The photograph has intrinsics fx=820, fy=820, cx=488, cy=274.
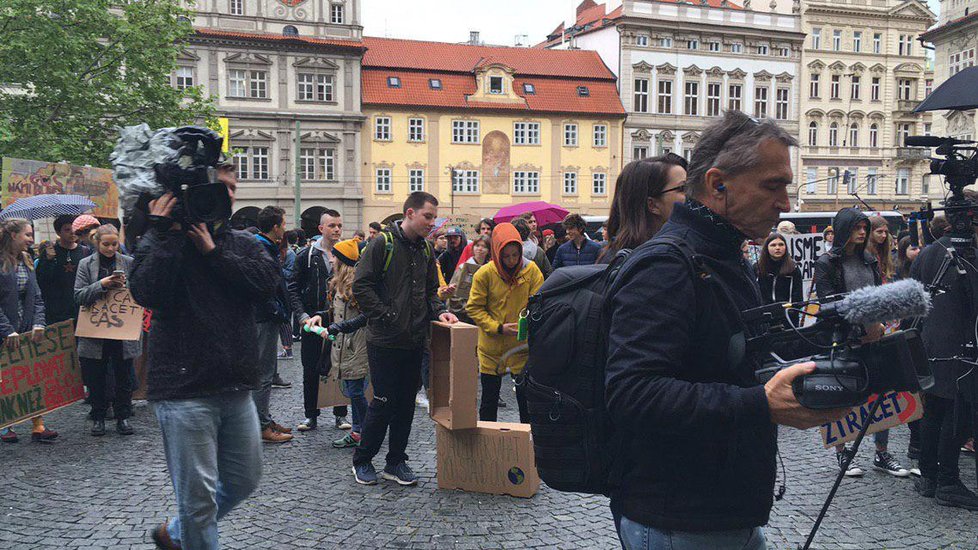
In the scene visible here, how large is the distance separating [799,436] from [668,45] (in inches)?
1814

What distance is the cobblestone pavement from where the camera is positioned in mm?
4857

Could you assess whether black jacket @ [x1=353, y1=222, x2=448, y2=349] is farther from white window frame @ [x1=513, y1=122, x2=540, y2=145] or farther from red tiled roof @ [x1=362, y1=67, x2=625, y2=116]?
white window frame @ [x1=513, y1=122, x2=540, y2=145]

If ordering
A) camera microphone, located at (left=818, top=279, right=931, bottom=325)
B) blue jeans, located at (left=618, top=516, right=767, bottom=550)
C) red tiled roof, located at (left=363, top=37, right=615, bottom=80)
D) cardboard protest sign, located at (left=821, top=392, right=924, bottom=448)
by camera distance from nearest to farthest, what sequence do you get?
1. camera microphone, located at (left=818, top=279, right=931, bottom=325)
2. blue jeans, located at (left=618, top=516, right=767, bottom=550)
3. cardboard protest sign, located at (left=821, top=392, right=924, bottom=448)
4. red tiled roof, located at (left=363, top=37, right=615, bottom=80)

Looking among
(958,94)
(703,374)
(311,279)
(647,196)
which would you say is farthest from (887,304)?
(311,279)

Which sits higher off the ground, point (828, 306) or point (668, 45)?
point (668, 45)

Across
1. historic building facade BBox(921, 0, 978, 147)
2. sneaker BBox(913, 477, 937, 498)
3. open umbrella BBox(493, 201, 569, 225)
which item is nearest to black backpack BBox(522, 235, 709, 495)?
sneaker BBox(913, 477, 937, 498)

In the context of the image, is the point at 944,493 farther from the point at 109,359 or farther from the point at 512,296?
the point at 109,359

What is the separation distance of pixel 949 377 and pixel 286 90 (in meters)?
41.0

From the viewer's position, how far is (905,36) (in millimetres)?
57250

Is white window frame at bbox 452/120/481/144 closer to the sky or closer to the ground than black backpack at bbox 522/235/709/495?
closer to the sky

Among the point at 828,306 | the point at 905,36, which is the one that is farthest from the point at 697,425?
the point at 905,36

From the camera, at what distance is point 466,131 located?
152 ft

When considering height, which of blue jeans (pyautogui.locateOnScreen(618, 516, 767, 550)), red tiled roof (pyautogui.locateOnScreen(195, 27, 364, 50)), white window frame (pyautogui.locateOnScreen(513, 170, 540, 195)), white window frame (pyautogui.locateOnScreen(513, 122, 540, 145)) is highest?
red tiled roof (pyautogui.locateOnScreen(195, 27, 364, 50))

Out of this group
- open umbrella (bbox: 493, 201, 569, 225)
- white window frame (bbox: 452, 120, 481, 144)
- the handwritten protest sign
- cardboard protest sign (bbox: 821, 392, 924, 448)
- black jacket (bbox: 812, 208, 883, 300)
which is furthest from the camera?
white window frame (bbox: 452, 120, 481, 144)
